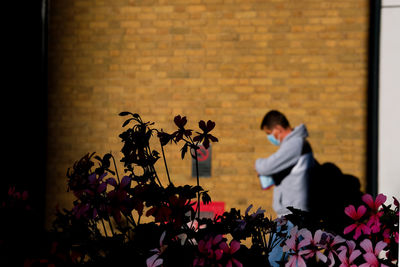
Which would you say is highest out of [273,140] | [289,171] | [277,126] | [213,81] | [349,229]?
[213,81]

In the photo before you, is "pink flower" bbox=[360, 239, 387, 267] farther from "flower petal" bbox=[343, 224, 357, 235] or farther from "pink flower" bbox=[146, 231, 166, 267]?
"pink flower" bbox=[146, 231, 166, 267]

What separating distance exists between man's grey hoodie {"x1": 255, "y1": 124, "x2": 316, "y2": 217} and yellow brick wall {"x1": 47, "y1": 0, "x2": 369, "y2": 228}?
0.66m

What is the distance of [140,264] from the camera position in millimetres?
1129

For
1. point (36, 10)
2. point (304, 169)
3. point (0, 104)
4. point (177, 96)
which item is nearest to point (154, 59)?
point (177, 96)

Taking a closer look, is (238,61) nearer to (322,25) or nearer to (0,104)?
(322,25)

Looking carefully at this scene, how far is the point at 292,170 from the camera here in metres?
3.50

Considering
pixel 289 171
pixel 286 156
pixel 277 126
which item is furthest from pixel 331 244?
pixel 277 126

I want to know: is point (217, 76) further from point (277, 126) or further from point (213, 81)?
point (277, 126)

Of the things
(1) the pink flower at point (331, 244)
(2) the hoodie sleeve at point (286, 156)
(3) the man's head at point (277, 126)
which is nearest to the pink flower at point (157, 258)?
(1) the pink flower at point (331, 244)

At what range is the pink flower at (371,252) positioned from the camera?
1.04m

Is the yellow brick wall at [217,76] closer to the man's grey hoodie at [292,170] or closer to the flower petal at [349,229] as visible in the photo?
the man's grey hoodie at [292,170]

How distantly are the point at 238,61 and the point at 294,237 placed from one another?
333 centimetres

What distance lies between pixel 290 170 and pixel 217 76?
4.27ft

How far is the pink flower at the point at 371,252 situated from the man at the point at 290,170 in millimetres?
2287
